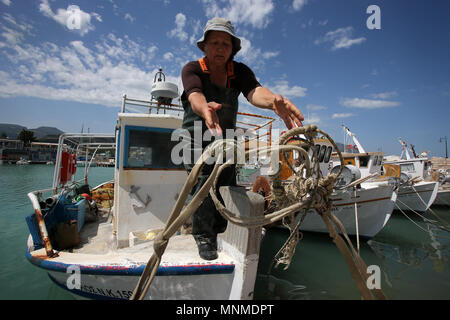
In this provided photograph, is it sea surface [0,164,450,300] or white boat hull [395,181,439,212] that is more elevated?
white boat hull [395,181,439,212]

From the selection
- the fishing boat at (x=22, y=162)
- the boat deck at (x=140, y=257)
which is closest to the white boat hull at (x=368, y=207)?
the boat deck at (x=140, y=257)

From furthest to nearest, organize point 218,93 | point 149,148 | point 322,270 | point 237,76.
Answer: point 322,270 → point 149,148 → point 237,76 → point 218,93

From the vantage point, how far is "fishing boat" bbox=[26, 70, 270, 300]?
218 cm

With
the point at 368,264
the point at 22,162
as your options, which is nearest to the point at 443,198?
the point at 368,264

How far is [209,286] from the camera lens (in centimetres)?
229

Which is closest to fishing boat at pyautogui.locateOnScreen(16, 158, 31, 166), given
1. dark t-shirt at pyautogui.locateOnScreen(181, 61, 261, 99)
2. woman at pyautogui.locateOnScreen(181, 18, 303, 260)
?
woman at pyautogui.locateOnScreen(181, 18, 303, 260)

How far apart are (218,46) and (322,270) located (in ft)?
19.4

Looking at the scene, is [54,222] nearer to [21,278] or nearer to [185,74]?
[21,278]

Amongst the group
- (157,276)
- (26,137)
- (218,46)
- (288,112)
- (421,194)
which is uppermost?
(26,137)

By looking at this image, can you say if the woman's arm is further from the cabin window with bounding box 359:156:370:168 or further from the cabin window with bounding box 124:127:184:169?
the cabin window with bounding box 359:156:370:168

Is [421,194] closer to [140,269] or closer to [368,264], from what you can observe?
[368,264]

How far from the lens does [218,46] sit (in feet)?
6.35

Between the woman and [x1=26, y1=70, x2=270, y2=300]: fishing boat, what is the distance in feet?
0.79
